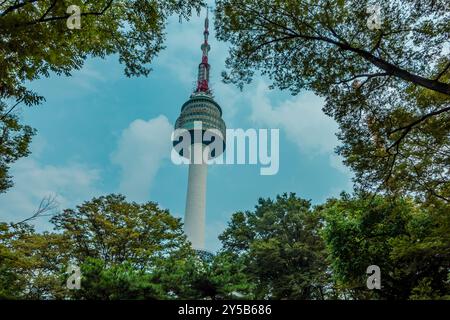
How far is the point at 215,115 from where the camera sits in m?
49.6

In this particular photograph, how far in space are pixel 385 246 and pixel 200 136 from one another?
3875 cm

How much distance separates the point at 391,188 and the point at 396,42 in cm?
336

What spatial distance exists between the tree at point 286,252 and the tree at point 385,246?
4805mm

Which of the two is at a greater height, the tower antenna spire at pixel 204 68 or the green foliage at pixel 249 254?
the tower antenna spire at pixel 204 68

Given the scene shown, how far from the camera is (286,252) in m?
18.5

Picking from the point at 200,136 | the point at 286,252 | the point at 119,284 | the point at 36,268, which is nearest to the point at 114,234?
the point at 36,268

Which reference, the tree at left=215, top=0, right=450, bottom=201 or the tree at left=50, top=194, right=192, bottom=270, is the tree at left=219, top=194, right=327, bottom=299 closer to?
the tree at left=50, top=194, right=192, bottom=270

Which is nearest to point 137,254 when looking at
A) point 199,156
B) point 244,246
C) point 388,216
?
point 244,246

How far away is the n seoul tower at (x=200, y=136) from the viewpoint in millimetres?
44500

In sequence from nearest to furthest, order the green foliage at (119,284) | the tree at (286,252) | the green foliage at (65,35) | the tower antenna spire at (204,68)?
the green foliage at (65,35), the green foliage at (119,284), the tree at (286,252), the tower antenna spire at (204,68)

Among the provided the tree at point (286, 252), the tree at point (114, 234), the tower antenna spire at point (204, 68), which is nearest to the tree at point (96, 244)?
the tree at point (114, 234)

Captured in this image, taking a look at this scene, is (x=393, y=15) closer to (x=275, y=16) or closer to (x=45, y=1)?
(x=275, y=16)

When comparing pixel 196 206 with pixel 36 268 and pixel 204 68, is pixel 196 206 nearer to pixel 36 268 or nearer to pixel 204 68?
pixel 204 68

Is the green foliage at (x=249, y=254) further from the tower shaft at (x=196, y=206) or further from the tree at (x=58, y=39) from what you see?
the tower shaft at (x=196, y=206)
